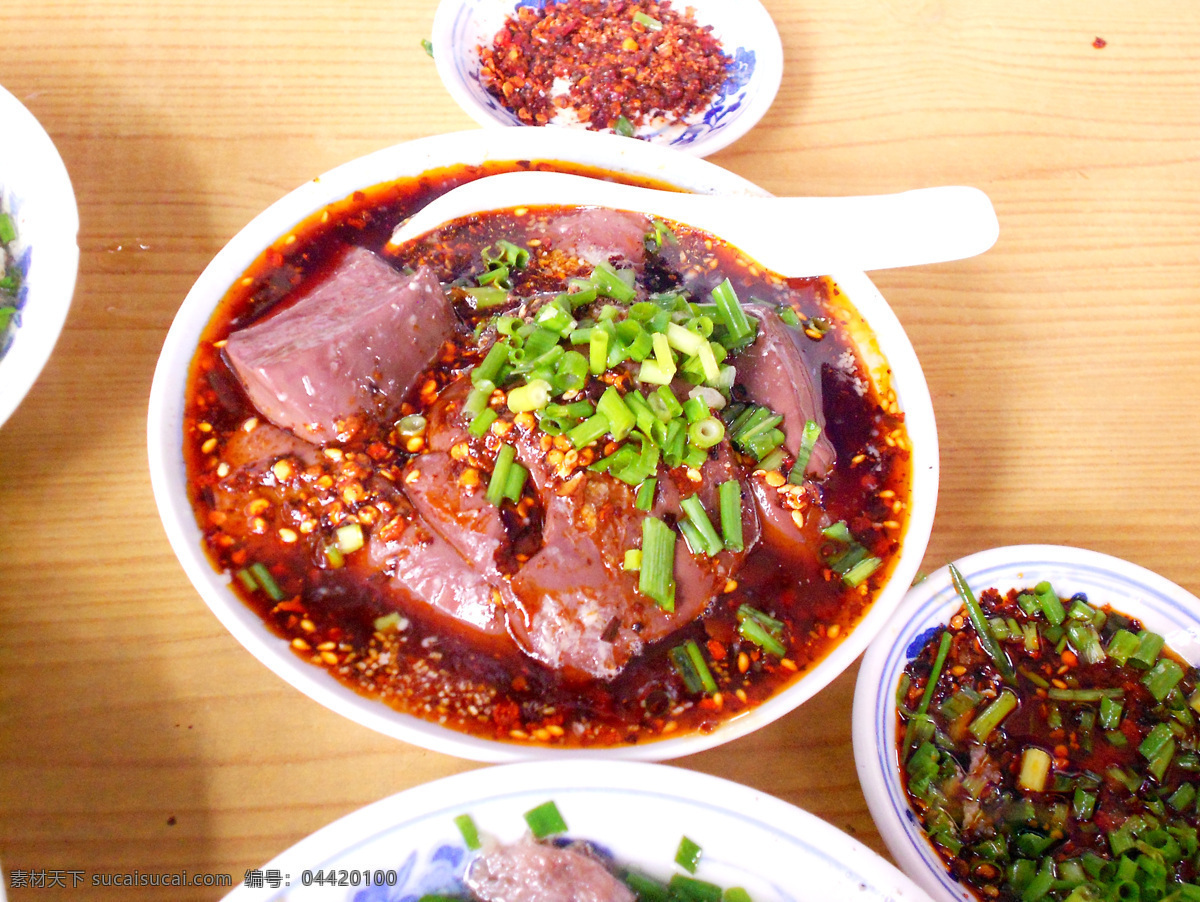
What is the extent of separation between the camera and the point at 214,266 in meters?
1.54

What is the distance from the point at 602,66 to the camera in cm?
225

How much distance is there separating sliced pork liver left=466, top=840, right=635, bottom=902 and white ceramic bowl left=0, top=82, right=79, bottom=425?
1245 millimetres

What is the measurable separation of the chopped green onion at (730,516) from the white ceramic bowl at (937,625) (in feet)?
1.17

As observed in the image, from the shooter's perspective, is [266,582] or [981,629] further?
[981,629]

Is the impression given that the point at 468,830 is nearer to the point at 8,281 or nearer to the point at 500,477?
the point at 500,477

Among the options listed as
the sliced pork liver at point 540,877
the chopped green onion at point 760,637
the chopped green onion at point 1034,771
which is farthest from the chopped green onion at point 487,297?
the chopped green onion at point 1034,771

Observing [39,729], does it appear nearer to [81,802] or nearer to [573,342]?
[81,802]

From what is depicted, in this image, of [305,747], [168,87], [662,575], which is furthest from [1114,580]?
[168,87]

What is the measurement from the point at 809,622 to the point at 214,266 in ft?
5.12

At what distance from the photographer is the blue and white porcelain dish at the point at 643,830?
44.9 inches

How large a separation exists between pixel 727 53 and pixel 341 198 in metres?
1.40

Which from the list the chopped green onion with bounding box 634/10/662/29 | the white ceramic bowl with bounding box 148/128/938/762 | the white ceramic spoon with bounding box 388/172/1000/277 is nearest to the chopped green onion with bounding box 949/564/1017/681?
the white ceramic bowl with bounding box 148/128/938/762

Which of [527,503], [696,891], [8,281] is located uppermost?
[8,281]

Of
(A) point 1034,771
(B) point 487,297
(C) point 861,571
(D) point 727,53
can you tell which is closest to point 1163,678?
(A) point 1034,771
